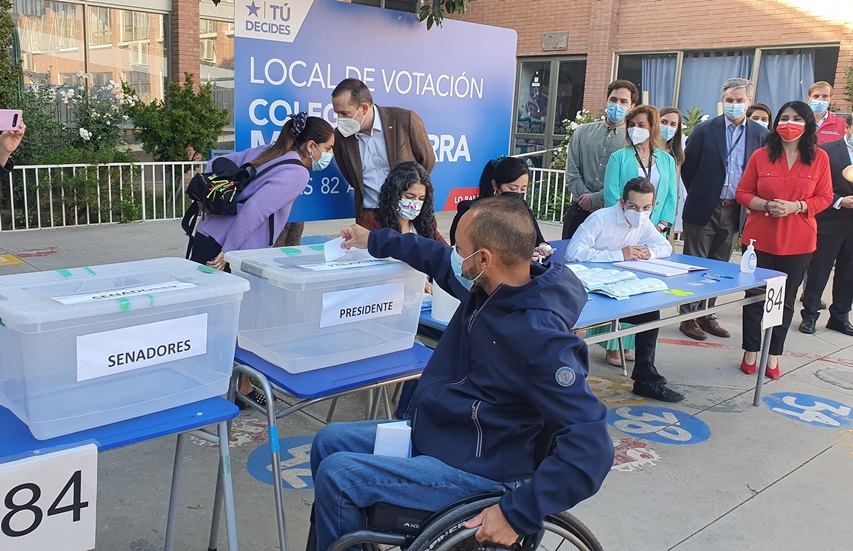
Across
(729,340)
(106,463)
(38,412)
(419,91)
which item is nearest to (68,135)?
(419,91)

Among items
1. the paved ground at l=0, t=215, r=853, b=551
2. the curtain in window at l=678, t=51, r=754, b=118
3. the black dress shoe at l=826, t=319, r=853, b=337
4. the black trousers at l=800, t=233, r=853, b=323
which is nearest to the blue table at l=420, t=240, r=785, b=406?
the paved ground at l=0, t=215, r=853, b=551

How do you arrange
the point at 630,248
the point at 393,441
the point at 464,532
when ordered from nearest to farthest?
the point at 464,532
the point at 393,441
the point at 630,248

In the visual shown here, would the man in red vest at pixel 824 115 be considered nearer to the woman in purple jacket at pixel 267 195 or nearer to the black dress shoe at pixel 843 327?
the black dress shoe at pixel 843 327

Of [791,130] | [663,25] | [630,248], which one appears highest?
[663,25]

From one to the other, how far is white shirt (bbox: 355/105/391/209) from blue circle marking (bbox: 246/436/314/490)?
1419 millimetres

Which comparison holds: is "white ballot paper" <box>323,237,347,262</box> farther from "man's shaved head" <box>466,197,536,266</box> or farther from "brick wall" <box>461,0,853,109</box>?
"brick wall" <box>461,0,853,109</box>

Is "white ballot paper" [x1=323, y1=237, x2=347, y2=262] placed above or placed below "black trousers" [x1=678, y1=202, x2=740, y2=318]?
above

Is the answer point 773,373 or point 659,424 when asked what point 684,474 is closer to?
point 659,424

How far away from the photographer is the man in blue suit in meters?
5.37

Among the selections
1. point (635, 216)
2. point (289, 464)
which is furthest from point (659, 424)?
point (289, 464)

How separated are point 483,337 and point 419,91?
317 centimetres

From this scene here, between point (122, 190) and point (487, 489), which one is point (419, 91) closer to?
point (487, 489)

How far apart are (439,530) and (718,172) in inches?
173

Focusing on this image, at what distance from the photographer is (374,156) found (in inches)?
164
